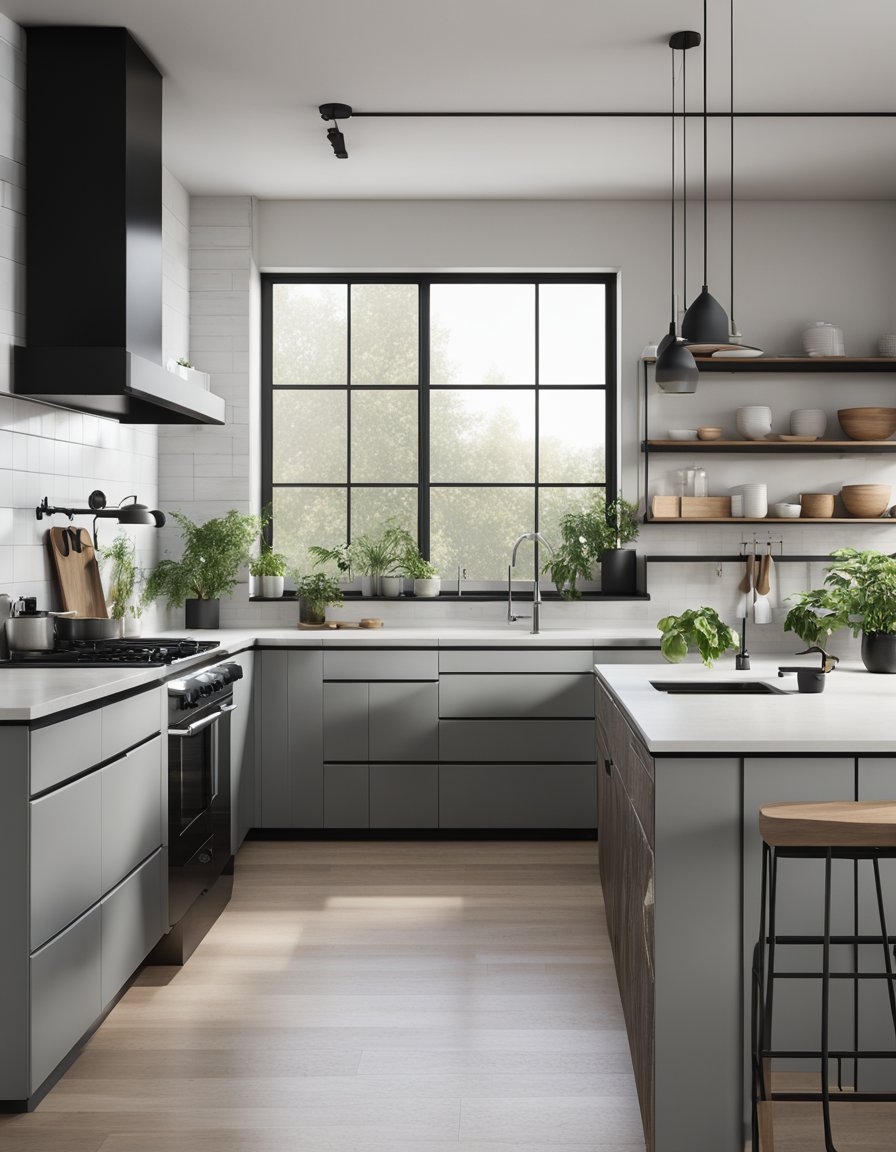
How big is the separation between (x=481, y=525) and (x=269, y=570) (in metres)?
1.16

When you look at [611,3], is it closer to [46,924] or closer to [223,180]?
[223,180]

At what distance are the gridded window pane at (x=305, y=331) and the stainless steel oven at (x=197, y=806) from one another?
2.15 m

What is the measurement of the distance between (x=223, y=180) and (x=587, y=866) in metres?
3.69

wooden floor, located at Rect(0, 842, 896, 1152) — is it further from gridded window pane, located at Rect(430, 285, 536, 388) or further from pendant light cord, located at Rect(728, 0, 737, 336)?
gridded window pane, located at Rect(430, 285, 536, 388)

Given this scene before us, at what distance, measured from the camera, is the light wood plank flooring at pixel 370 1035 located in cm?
235

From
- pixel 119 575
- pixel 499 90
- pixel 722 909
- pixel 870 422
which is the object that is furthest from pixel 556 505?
pixel 722 909

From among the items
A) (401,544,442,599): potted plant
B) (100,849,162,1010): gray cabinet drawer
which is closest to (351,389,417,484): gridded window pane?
(401,544,442,599): potted plant

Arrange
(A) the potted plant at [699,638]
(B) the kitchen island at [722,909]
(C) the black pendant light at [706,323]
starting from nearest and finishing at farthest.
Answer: (B) the kitchen island at [722,909], (C) the black pendant light at [706,323], (A) the potted plant at [699,638]

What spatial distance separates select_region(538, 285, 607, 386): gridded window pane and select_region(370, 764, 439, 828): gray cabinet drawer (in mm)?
2212

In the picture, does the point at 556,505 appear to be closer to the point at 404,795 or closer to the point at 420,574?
the point at 420,574

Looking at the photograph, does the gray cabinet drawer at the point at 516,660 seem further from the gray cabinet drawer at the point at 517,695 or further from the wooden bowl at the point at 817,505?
the wooden bowl at the point at 817,505

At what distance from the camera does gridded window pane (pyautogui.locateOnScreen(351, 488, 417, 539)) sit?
5562mm

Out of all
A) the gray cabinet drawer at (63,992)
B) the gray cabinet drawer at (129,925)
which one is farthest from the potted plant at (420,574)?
the gray cabinet drawer at (63,992)

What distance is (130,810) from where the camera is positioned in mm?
2971
